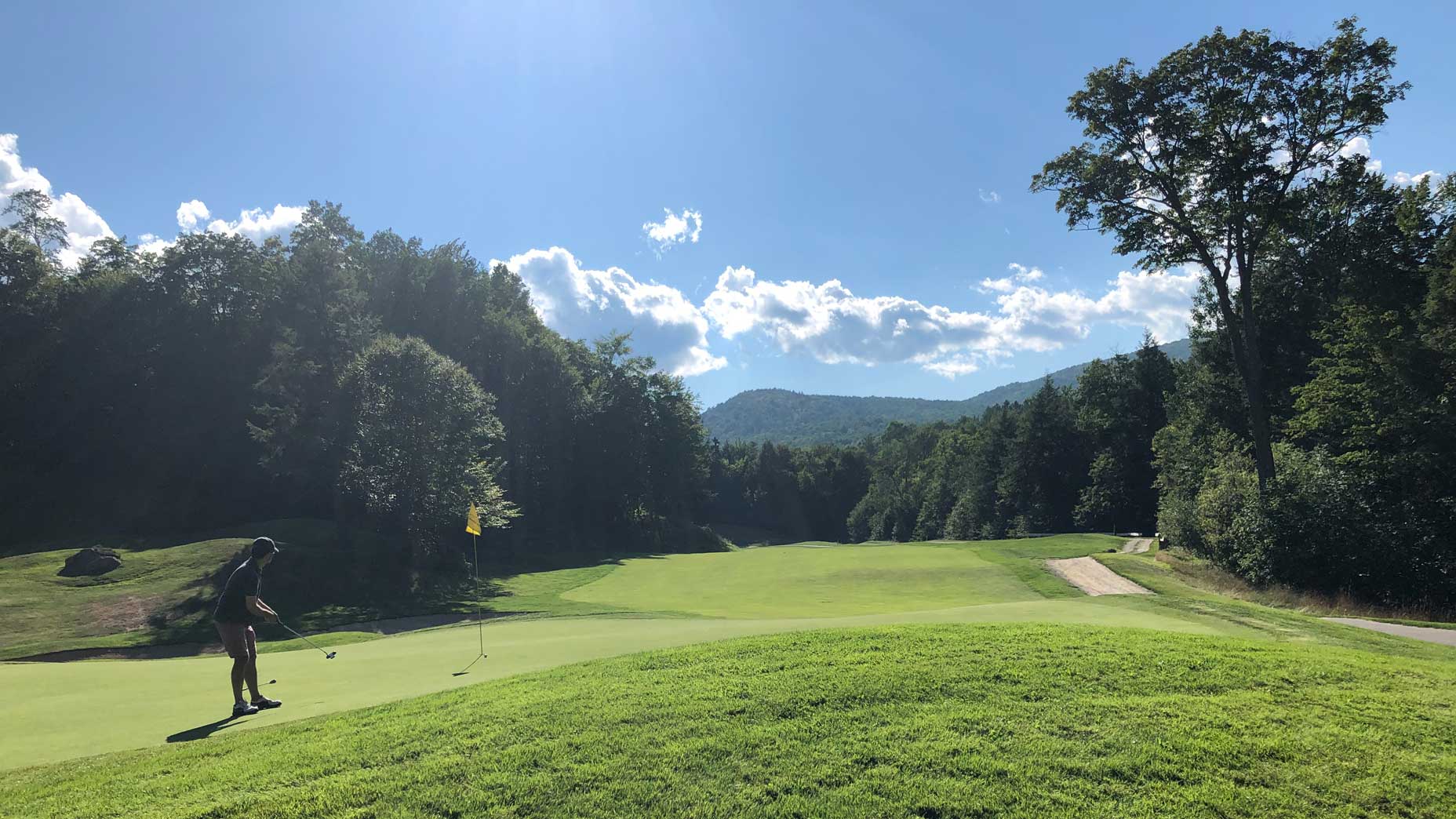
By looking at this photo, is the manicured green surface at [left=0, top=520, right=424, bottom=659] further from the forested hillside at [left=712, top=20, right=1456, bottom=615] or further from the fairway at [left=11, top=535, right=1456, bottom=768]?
the forested hillside at [left=712, top=20, right=1456, bottom=615]

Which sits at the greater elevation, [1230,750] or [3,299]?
[3,299]

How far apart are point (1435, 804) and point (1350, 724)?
123cm

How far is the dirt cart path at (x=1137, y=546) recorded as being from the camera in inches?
1262

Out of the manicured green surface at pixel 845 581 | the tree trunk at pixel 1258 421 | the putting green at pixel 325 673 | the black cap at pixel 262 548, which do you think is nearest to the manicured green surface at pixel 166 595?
the putting green at pixel 325 673

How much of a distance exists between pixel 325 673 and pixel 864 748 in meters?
8.96

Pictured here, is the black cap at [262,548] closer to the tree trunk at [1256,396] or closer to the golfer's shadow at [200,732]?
the golfer's shadow at [200,732]

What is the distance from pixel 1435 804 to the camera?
169 inches

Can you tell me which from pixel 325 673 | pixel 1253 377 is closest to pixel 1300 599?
pixel 1253 377

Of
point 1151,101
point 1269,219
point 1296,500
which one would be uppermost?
point 1151,101

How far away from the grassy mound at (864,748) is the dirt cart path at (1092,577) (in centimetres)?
1309

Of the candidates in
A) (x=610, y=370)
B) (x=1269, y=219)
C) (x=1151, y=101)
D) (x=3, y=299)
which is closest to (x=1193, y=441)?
(x=1269, y=219)

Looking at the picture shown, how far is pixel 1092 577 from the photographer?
21672 mm

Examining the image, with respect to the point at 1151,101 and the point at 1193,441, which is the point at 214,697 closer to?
the point at 1151,101

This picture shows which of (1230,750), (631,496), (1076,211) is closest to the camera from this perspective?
Result: (1230,750)
